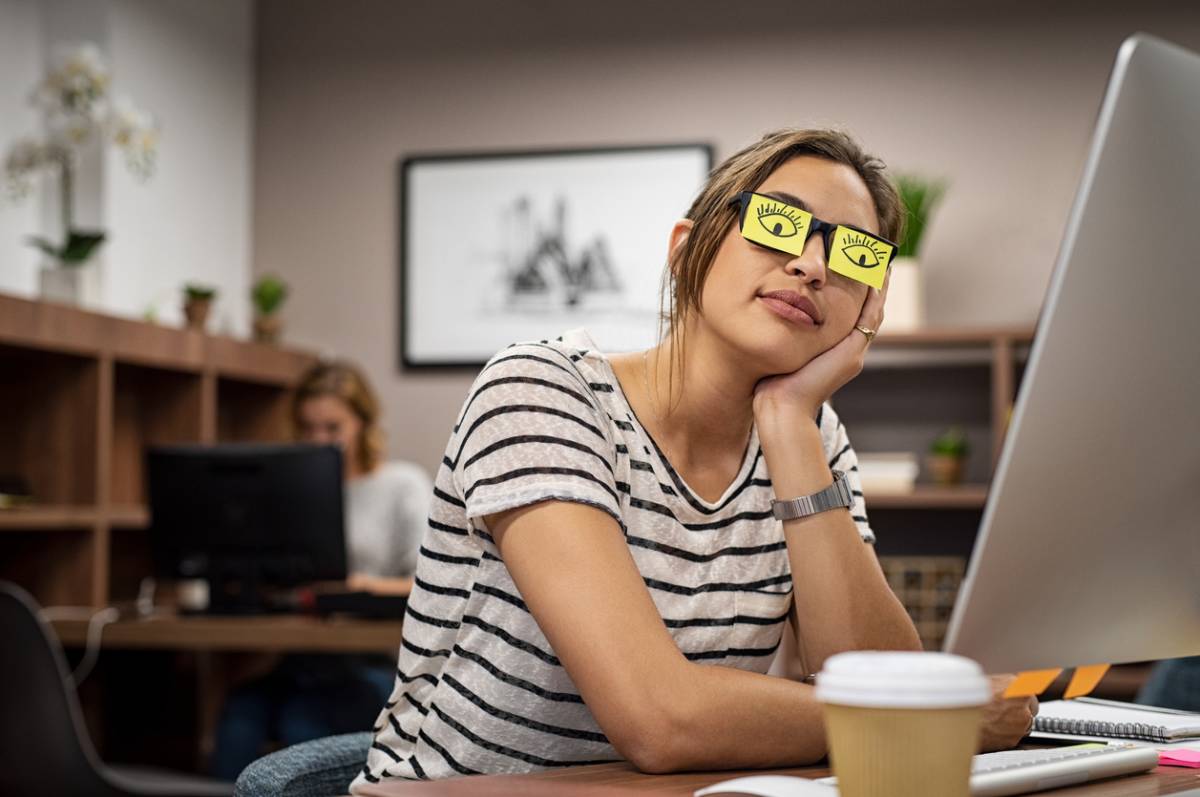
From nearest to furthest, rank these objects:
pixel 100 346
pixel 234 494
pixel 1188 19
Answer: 1. pixel 234 494
2. pixel 100 346
3. pixel 1188 19

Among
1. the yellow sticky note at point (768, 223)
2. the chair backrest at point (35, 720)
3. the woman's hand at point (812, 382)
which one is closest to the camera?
the yellow sticky note at point (768, 223)

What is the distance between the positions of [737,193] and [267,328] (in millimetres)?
3562

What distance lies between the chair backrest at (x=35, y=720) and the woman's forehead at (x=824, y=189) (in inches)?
73.4

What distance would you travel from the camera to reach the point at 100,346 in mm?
3615

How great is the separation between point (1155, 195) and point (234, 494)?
275 centimetres

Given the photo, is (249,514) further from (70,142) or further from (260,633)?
(70,142)

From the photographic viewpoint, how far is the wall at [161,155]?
3920mm

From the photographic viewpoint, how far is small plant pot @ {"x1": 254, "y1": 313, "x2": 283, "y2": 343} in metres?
4.63

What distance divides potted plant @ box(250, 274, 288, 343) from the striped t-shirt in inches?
137

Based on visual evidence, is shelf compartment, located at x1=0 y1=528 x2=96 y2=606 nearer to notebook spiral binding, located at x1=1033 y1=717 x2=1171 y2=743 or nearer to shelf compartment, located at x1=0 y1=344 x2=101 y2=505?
shelf compartment, located at x1=0 y1=344 x2=101 y2=505

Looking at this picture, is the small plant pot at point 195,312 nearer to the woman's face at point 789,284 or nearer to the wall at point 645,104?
the wall at point 645,104

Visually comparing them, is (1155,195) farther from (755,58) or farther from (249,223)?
(249,223)

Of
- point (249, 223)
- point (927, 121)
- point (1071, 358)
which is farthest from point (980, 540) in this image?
point (249, 223)

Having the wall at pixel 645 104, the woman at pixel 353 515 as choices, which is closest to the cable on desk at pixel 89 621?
the woman at pixel 353 515
